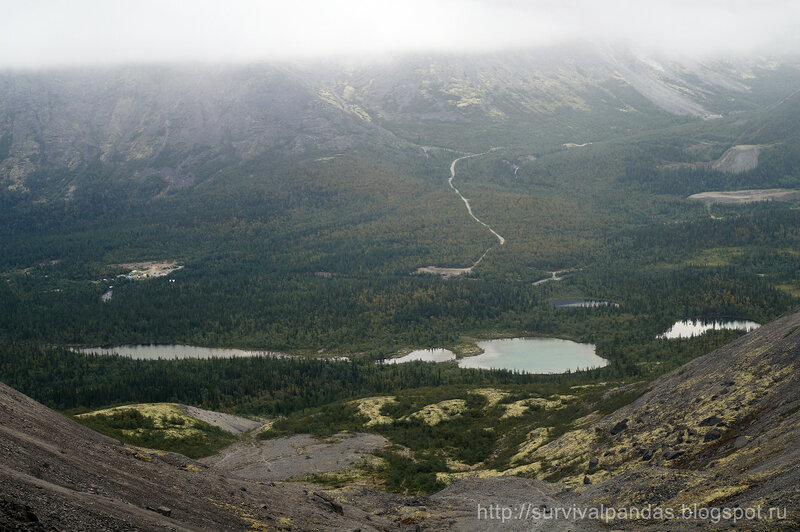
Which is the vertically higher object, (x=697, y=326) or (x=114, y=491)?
(x=114, y=491)

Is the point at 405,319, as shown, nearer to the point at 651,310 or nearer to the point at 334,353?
the point at 334,353

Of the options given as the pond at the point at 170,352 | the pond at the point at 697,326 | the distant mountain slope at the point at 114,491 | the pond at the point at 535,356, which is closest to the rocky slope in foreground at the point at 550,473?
the distant mountain slope at the point at 114,491

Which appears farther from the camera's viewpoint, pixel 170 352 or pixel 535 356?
pixel 170 352

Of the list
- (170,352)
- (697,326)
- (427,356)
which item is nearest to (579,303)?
(697,326)

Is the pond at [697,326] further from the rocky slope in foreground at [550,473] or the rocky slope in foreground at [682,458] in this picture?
the rocky slope in foreground at [550,473]

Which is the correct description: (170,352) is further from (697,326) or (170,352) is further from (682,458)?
(682,458)

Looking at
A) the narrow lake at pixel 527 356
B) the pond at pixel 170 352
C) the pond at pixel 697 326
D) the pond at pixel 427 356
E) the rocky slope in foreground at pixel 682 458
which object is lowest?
the pond at pixel 170 352

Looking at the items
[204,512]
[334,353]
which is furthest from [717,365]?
[334,353]

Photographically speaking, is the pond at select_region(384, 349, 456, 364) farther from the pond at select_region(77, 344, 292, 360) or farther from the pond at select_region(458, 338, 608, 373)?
the pond at select_region(77, 344, 292, 360)
